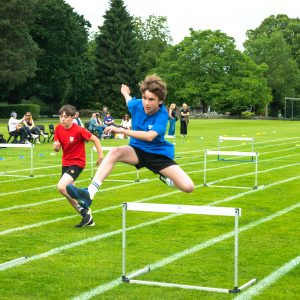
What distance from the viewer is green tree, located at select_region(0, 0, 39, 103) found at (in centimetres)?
6594

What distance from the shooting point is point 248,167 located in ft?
69.7

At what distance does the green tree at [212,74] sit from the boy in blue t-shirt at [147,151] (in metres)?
77.7

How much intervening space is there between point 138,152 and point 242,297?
2298 mm

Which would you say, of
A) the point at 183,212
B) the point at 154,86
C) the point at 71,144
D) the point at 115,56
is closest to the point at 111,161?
the point at 154,86

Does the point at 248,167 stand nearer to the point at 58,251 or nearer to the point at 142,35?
the point at 58,251

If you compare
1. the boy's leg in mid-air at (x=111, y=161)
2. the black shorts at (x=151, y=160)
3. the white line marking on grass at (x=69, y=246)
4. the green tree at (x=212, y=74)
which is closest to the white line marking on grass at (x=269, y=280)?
the black shorts at (x=151, y=160)

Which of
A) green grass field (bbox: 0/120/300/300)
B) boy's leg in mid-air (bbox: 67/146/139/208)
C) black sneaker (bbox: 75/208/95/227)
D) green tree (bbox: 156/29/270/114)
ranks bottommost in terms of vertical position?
green grass field (bbox: 0/120/300/300)

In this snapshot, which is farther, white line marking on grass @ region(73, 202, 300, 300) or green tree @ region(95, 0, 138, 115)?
green tree @ region(95, 0, 138, 115)

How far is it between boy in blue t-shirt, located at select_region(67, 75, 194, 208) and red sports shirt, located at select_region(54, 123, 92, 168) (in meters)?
2.11

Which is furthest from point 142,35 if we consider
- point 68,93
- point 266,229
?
point 266,229

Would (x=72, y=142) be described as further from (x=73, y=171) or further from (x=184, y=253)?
(x=184, y=253)

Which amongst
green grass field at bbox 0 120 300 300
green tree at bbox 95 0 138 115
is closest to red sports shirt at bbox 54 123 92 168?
green grass field at bbox 0 120 300 300

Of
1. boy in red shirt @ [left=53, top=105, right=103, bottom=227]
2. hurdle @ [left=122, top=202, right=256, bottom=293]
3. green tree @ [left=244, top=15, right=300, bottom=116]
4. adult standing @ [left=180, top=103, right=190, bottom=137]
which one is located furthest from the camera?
green tree @ [left=244, top=15, right=300, bottom=116]

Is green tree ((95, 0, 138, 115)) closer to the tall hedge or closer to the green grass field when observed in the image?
the tall hedge
